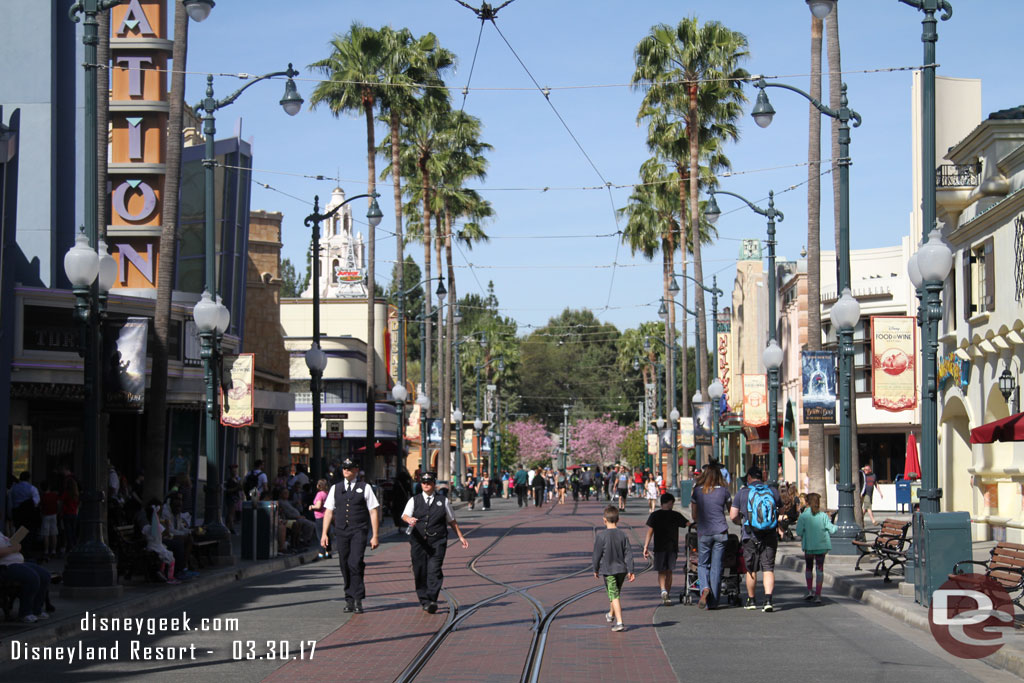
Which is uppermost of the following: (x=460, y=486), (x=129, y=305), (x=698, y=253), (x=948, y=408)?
(x=698, y=253)

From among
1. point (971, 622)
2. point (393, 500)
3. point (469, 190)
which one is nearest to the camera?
point (971, 622)

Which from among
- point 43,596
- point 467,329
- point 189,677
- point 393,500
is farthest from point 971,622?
point 467,329

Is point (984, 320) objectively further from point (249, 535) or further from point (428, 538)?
point (428, 538)

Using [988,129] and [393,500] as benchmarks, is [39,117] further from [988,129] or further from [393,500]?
[988,129]

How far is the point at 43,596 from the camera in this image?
15.2 metres

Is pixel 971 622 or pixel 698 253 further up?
pixel 698 253

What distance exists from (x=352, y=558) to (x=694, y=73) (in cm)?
3386

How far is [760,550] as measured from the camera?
17.3m

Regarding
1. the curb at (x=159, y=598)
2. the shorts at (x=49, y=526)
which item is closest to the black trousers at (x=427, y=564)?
the curb at (x=159, y=598)

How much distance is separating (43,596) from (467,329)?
367 ft

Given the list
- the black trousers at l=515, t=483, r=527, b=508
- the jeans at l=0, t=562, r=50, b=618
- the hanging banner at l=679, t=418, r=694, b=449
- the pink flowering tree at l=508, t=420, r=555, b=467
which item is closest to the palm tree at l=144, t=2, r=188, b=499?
the jeans at l=0, t=562, r=50, b=618

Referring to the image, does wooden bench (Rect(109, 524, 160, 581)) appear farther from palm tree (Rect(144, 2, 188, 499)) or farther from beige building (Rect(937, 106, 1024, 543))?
beige building (Rect(937, 106, 1024, 543))

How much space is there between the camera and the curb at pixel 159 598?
547 inches

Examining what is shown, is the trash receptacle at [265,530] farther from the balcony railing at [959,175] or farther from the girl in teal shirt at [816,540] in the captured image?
the balcony railing at [959,175]
